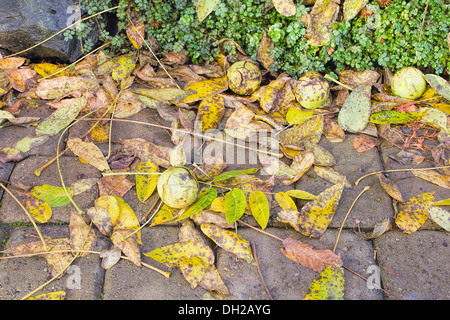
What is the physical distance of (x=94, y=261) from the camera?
196 cm

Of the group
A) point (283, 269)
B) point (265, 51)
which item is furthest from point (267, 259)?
point (265, 51)

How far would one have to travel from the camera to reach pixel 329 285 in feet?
6.06

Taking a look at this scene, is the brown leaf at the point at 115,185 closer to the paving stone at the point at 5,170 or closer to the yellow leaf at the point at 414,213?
the paving stone at the point at 5,170

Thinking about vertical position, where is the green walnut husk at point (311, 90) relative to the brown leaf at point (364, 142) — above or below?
above

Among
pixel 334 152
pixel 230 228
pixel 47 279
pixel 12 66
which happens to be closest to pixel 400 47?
pixel 334 152

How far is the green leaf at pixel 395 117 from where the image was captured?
2.57 meters

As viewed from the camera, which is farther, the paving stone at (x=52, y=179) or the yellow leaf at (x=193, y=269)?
the paving stone at (x=52, y=179)

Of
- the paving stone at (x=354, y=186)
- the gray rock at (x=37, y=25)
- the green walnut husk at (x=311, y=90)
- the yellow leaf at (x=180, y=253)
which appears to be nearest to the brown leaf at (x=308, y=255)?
the paving stone at (x=354, y=186)

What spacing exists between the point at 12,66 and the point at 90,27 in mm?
705

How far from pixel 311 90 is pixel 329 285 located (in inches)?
53.3

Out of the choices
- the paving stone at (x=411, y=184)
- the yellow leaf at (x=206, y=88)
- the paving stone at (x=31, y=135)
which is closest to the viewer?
the paving stone at (x=411, y=184)

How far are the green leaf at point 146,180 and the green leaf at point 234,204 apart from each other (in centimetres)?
47

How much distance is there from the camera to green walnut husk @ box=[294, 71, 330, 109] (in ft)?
8.57

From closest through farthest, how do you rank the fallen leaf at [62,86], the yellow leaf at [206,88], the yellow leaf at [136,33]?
the yellow leaf at [206,88], the fallen leaf at [62,86], the yellow leaf at [136,33]
